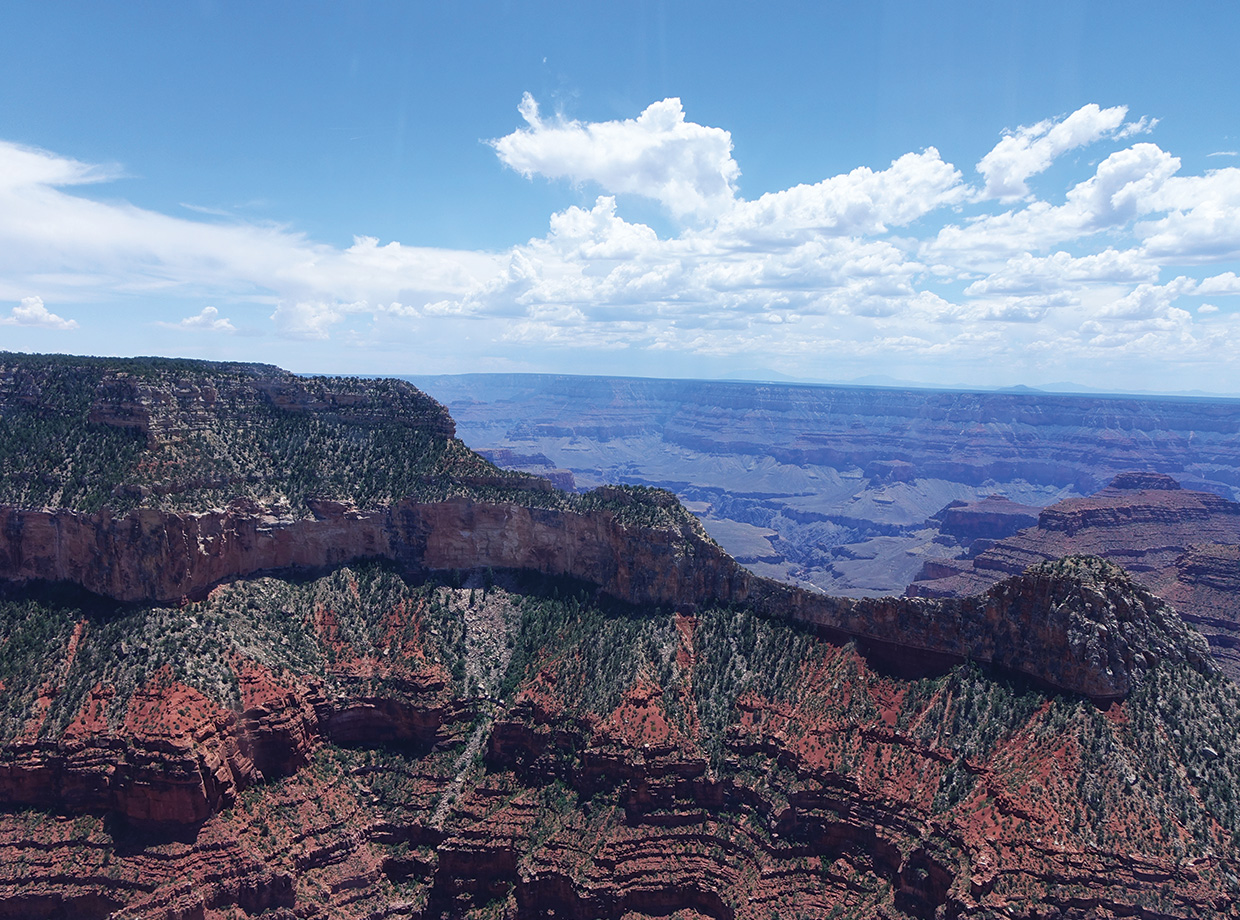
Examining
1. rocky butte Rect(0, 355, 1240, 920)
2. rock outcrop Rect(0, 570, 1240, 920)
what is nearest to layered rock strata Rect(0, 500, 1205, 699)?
rocky butte Rect(0, 355, 1240, 920)

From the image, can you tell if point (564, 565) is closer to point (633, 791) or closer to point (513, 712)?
point (513, 712)

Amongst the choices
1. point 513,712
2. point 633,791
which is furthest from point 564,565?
point 633,791

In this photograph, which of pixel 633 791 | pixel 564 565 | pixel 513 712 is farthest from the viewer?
pixel 564 565

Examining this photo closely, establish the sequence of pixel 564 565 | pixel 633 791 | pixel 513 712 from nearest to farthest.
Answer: pixel 633 791
pixel 513 712
pixel 564 565

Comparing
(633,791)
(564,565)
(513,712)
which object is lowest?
(633,791)

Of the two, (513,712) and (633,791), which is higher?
(513,712)

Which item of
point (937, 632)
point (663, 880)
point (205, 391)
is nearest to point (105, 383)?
point (205, 391)

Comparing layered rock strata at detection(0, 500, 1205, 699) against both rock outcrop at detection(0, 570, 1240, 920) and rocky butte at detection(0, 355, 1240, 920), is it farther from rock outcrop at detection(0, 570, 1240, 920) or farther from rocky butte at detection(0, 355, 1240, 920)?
rock outcrop at detection(0, 570, 1240, 920)

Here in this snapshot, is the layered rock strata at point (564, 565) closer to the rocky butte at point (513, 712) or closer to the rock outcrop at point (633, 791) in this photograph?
the rocky butte at point (513, 712)

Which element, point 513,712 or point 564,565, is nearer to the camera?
point 513,712
